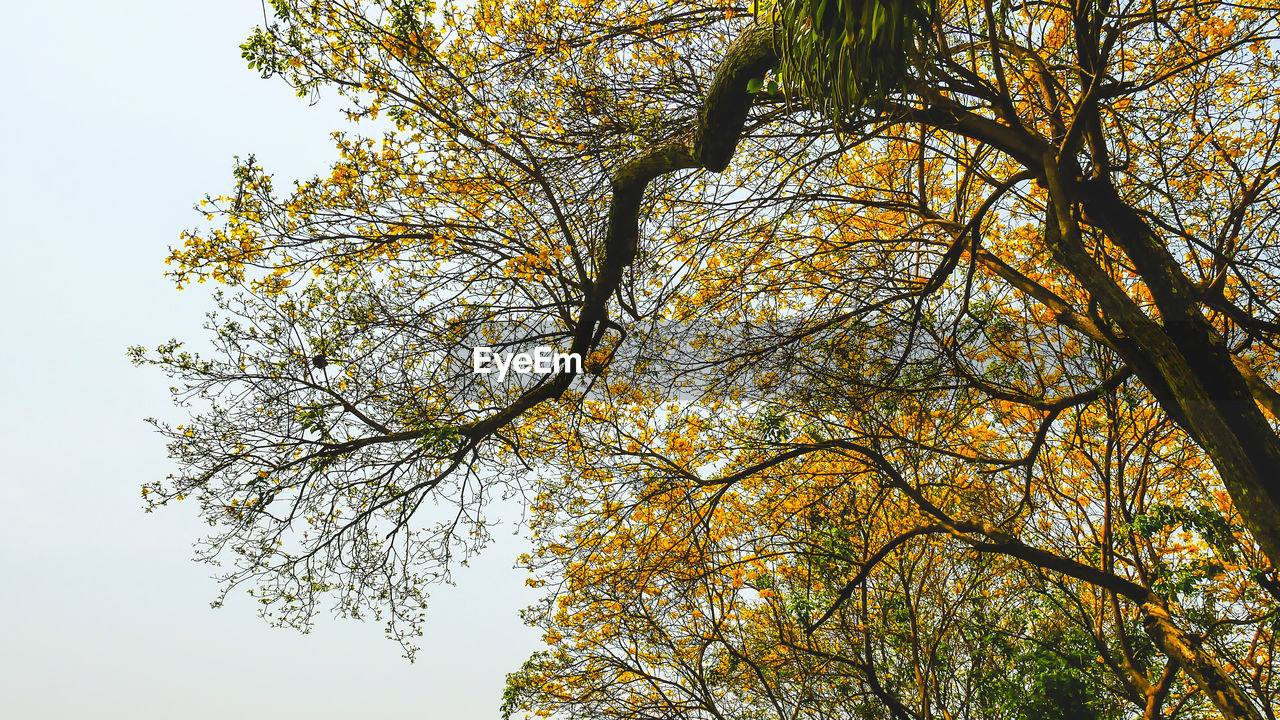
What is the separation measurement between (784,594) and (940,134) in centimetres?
573

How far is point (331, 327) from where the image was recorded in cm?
626

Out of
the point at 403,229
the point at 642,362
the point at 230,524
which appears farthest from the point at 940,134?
A: the point at 230,524

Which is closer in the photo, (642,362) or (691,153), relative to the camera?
(691,153)

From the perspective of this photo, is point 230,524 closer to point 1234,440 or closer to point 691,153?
point 691,153

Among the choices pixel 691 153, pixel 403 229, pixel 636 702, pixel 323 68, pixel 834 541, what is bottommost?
pixel 636 702

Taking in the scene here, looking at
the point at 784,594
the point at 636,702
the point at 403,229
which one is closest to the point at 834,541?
the point at 784,594

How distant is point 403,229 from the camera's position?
21.8 feet

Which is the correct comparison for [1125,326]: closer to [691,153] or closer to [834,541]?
[691,153]

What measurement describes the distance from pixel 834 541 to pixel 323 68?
6.61 meters

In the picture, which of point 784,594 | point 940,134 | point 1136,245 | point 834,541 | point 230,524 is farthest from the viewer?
point 784,594

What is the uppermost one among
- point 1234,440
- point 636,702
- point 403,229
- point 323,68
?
point 323,68

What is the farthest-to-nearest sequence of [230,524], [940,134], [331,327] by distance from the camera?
1. [940,134]
2. [331,327]
3. [230,524]

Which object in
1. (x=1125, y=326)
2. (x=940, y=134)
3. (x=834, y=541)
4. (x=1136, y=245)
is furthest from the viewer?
(x=834, y=541)

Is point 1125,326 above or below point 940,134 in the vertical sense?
below
